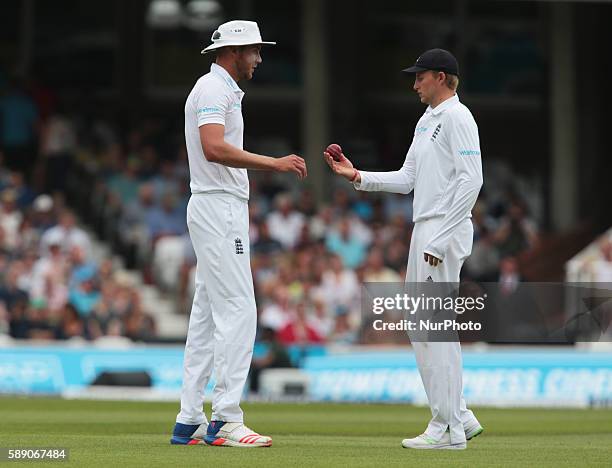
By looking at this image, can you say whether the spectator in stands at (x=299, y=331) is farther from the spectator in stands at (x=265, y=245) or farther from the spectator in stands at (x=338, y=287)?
the spectator in stands at (x=265, y=245)

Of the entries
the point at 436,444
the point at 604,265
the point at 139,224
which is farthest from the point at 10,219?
the point at 436,444

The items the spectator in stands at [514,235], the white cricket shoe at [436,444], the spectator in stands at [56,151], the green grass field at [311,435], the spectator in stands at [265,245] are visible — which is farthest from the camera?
the spectator in stands at [514,235]

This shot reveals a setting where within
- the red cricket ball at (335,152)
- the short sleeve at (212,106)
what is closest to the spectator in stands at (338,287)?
the red cricket ball at (335,152)

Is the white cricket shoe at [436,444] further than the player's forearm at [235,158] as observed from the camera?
Yes

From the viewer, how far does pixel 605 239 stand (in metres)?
21.8

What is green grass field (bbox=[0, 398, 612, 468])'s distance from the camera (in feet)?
27.3

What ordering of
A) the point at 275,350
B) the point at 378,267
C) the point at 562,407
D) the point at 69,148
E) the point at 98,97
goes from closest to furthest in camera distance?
the point at 562,407
the point at 275,350
the point at 378,267
the point at 69,148
the point at 98,97

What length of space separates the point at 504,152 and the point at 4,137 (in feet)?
31.6

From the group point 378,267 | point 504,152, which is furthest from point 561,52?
point 378,267

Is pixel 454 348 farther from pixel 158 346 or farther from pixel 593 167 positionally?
pixel 593 167

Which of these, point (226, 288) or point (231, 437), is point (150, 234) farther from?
point (231, 437)

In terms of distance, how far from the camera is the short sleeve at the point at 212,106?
8922 millimetres

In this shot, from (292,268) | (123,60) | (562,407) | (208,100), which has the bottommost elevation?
(562,407)

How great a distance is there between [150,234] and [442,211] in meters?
14.0
